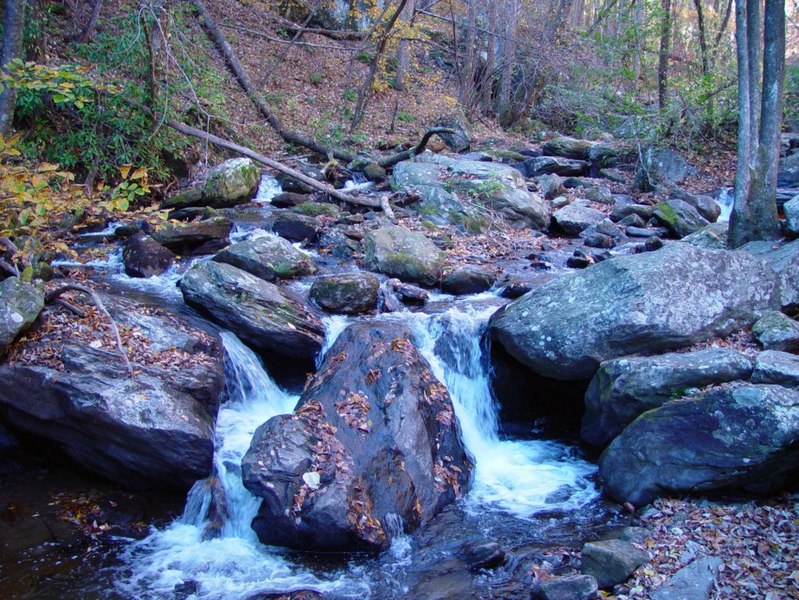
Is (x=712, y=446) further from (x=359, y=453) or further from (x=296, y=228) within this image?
(x=296, y=228)

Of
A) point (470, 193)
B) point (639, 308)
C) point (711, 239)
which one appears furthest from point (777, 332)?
point (470, 193)

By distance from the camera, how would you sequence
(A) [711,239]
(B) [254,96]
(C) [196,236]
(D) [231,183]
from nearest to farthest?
(A) [711,239] → (C) [196,236] → (D) [231,183] → (B) [254,96]

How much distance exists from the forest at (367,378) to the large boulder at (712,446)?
0.07ft

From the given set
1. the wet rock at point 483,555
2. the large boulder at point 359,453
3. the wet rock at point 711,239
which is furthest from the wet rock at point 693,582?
the wet rock at point 711,239

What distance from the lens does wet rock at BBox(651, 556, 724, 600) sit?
4066 millimetres

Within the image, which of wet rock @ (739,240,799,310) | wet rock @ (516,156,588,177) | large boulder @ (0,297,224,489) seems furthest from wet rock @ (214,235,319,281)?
wet rock @ (516,156,588,177)

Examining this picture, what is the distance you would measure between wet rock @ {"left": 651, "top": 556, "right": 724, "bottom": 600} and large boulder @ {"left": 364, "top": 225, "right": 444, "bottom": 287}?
5.74 meters

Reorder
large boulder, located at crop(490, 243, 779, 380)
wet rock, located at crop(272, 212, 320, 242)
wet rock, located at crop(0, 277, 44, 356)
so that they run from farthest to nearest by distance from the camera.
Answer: wet rock, located at crop(272, 212, 320, 242), large boulder, located at crop(490, 243, 779, 380), wet rock, located at crop(0, 277, 44, 356)

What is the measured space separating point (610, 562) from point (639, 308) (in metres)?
3.00

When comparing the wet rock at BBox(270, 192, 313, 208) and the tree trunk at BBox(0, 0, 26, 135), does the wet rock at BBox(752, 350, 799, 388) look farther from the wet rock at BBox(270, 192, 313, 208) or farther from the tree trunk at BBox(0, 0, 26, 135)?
the tree trunk at BBox(0, 0, 26, 135)

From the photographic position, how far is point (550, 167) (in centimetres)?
1712

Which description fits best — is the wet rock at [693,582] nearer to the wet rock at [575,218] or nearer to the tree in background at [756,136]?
the tree in background at [756,136]

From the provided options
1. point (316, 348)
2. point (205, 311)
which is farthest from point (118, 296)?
point (316, 348)

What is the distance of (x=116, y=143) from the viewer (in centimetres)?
1163
